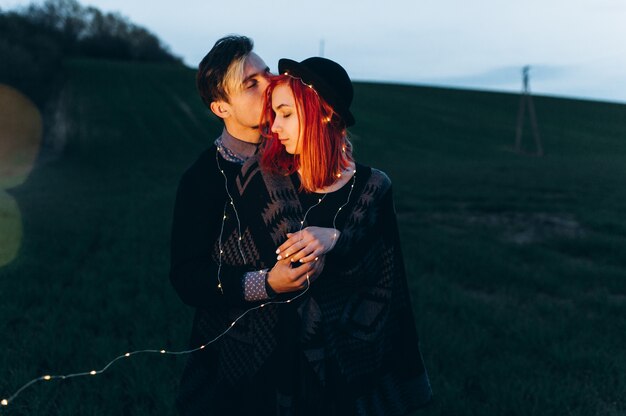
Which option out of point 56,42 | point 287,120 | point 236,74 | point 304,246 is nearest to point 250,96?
point 236,74

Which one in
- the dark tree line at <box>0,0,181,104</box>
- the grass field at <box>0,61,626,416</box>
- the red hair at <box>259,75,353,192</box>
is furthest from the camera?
the dark tree line at <box>0,0,181,104</box>

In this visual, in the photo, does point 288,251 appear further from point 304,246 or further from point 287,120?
point 287,120

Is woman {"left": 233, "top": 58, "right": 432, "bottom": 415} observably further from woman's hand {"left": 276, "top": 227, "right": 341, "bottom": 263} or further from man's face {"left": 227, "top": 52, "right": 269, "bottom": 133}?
man's face {"left": 227, "top": 52, "right": 269, "bottom": 133}

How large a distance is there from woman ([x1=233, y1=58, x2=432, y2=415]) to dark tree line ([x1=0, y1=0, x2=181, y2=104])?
82.9 ft

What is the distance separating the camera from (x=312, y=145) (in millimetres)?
1788

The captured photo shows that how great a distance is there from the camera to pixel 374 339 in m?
2.02

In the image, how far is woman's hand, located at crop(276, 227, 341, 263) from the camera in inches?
Result: 65.0

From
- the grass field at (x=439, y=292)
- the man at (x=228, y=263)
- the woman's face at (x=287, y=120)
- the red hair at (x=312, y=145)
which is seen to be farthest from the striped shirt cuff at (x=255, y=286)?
the grass field at (x=439, y=292)

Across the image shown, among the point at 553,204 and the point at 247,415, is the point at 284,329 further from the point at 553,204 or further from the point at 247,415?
the point at 553,204

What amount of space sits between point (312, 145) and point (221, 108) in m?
0.58

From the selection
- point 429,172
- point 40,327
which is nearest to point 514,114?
point 429,172

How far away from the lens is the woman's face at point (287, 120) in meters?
1.80

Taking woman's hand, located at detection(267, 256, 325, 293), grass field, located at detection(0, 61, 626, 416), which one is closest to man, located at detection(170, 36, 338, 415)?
woman's hand, located at detection(267, 256, 325, 293)

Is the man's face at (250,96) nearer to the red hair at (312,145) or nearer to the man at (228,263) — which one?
the man at (228,263)
